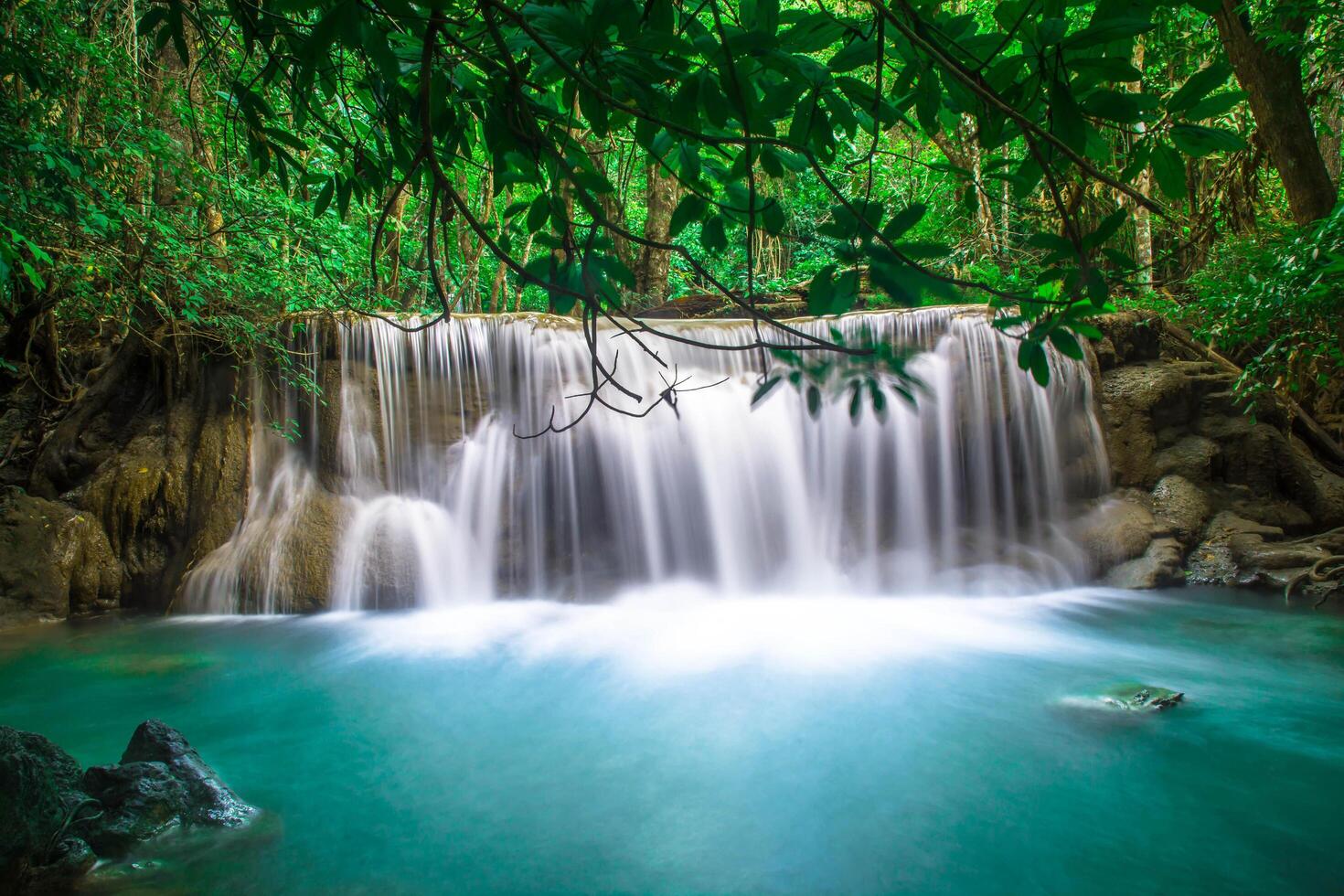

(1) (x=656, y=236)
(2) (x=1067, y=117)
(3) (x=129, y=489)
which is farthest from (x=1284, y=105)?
(3) (x=129, y=489)

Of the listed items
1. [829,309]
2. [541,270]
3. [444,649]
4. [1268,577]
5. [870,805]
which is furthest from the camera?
[1268,577]

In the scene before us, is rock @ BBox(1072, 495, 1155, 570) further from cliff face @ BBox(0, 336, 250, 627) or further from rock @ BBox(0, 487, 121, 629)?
rock @ BBox(0, 487, 121, 629)

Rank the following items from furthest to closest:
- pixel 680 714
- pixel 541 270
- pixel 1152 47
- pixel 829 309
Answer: pixel 1152 47, pixel 680 714, pixel 541 270, pixel 829 309

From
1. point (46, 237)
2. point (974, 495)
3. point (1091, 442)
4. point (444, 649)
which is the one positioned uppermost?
point (46, 237)

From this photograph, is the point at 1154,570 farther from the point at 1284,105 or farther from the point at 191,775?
the point at 191,775

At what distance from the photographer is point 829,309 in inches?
51.3

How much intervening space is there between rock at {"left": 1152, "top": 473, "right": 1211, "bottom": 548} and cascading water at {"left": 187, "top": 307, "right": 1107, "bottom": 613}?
654mm

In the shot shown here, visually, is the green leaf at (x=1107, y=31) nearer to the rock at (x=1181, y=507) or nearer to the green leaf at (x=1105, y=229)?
the green leaf at (x=1105, y=229)

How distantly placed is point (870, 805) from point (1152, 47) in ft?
21.6

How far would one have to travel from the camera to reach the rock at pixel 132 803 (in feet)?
9.37

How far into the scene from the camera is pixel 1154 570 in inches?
288

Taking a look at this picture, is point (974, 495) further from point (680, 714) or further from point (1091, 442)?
point (680, 714)

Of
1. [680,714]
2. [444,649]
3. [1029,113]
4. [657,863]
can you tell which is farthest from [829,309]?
[444,649]

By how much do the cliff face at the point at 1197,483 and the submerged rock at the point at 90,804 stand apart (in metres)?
7.54
